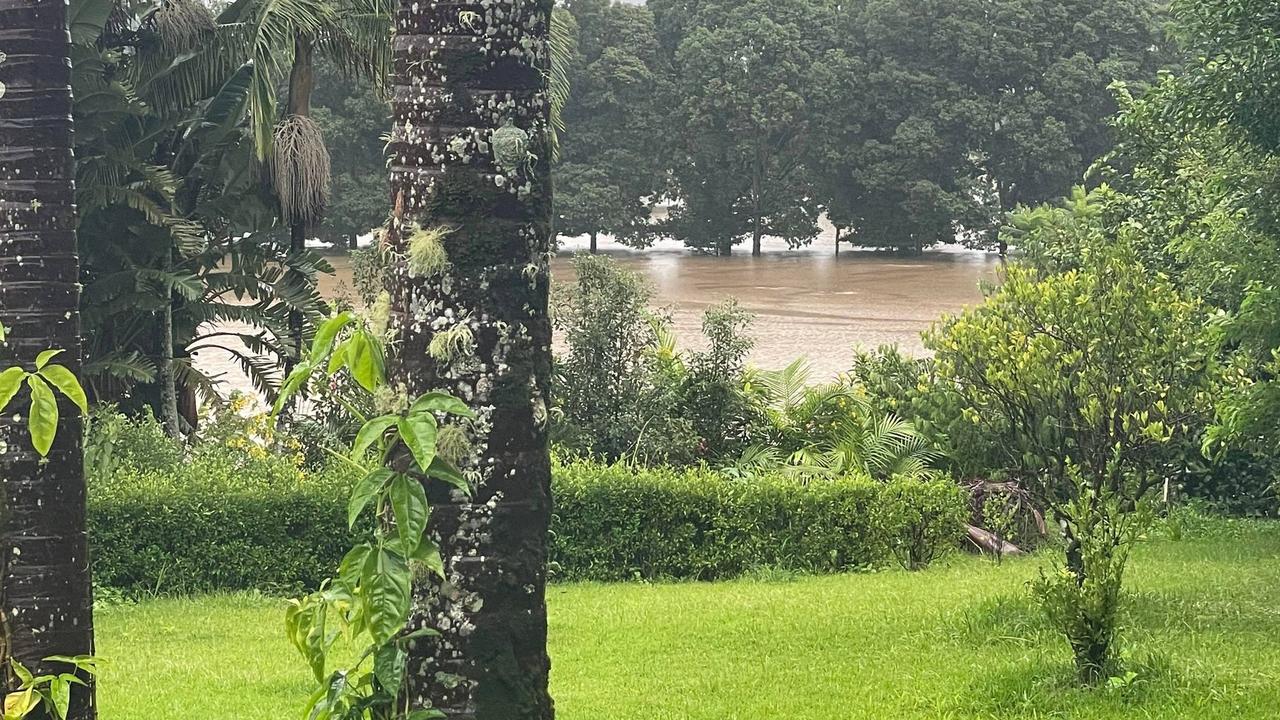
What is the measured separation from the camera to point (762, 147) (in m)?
47.0

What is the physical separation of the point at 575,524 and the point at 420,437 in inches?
351

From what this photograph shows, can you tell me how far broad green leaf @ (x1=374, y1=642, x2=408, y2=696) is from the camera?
321cm

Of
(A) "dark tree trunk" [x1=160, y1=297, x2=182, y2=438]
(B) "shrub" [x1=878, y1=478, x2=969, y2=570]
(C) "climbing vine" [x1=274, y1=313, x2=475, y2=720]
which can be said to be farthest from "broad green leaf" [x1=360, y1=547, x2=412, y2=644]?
(A) "dark tree trunk" [x1=160, y1=297, x2=182, y2=438]

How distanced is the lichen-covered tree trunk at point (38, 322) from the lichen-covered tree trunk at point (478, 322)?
50.5 inches

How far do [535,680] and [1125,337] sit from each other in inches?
218

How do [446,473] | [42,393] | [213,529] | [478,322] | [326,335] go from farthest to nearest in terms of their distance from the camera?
[213,529]
[478,322]
[446,473]
[326,335]
[42,393]

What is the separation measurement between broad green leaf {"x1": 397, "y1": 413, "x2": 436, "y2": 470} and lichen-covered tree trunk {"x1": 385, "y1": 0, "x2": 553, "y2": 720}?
434 mm

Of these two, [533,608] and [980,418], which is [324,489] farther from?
[533,608]

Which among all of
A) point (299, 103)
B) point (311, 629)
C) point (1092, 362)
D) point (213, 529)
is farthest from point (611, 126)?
point (311, 629)

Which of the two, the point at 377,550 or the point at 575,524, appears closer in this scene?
the point at 377,550

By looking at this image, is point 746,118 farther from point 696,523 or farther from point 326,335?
point 326,335

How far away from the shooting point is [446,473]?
3.16 m

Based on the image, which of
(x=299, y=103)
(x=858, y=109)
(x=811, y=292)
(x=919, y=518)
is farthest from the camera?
(x=858, y=109)

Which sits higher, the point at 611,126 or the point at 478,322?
the point at 611,126
